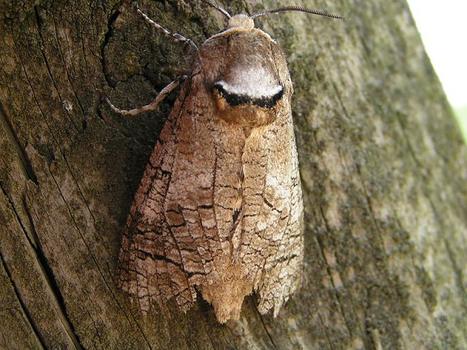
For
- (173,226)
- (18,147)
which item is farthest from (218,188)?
(18,147)

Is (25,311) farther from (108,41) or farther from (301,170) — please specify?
(301,170)

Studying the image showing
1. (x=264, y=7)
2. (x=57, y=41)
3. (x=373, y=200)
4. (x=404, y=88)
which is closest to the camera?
(x=57, y=41)

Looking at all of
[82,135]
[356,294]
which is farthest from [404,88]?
[82,135]

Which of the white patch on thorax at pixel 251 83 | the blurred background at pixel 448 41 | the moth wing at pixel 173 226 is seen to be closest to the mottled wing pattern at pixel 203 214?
the moth wing at pixel 173 226

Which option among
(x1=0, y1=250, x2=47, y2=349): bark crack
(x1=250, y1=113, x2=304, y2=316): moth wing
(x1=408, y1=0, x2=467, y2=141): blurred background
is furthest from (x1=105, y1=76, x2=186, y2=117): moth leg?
(x1=408, y1=0, x2=467, y2=141): blurred background

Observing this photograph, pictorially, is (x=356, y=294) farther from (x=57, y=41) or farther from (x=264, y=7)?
(x=57, y=41)

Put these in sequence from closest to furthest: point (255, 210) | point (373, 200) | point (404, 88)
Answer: point (255, 210) < point (373, 200) < point (404, 88)
